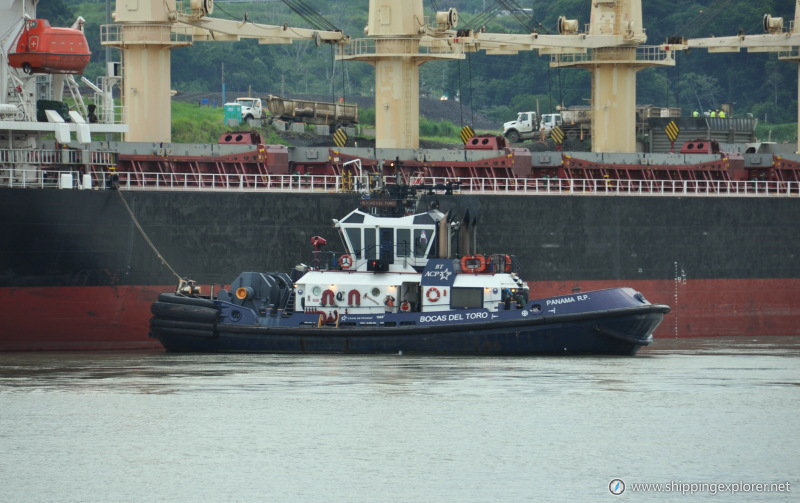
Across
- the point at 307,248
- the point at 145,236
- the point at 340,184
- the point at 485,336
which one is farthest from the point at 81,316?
the point at 485,336

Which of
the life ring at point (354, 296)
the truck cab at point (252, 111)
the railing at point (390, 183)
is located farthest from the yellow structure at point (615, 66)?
the life ring at point (354, 296)

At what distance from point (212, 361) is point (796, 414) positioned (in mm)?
13639

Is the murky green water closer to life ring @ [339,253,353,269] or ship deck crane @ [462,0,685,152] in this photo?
life ring @ [339,253,353,269]

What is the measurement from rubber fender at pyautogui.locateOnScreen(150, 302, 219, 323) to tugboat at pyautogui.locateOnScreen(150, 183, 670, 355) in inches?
0.9

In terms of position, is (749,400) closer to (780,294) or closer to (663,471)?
(663,471)

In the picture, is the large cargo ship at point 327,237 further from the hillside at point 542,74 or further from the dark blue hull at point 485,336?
the hillside at point 542,74

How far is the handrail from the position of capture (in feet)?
138

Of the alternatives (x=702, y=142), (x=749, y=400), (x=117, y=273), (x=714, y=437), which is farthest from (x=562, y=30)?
(x=714, y=437)

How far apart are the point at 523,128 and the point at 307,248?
29287mm

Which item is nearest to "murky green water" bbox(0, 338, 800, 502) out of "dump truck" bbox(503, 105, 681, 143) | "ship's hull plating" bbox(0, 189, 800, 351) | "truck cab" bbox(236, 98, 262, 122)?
"ship's hull plating" bbox(0, 189, 800, 351)

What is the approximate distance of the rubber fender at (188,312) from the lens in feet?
122

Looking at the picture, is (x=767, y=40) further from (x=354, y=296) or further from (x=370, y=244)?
(x=354, y=296)

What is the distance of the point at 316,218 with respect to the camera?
44312 millimetres

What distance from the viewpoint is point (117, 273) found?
4119cm
